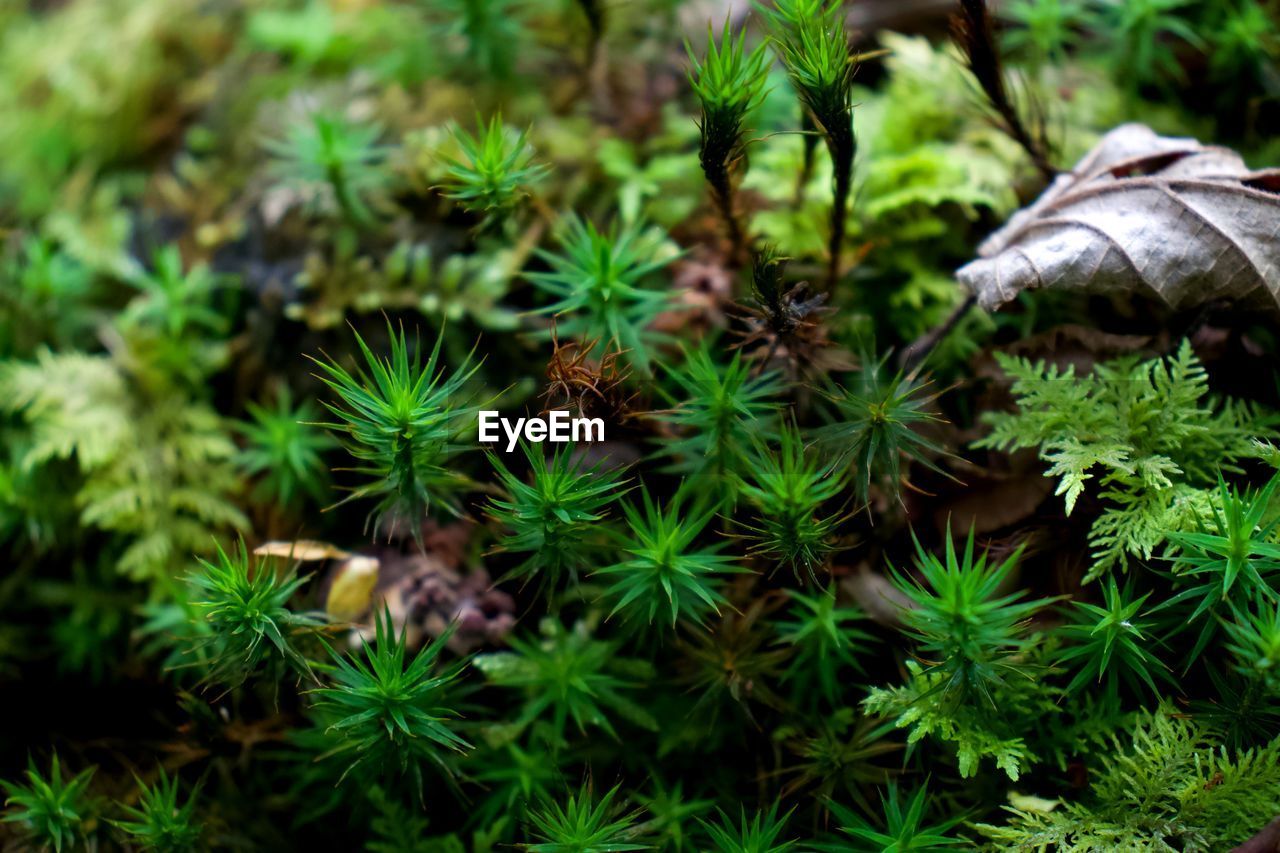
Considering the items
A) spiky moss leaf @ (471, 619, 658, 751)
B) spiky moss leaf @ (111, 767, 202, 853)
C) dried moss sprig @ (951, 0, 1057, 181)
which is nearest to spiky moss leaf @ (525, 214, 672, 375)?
spiky moss leaf @ (471, 619, 658, 751)

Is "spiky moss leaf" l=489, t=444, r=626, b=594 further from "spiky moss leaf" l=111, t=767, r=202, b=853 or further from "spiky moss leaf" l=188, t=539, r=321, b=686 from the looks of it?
"spiky moss leaf" l=111, t=767, r=202, b=853

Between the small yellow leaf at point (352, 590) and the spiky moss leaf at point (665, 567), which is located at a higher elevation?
the spiky moss leaf at point (665, 567)

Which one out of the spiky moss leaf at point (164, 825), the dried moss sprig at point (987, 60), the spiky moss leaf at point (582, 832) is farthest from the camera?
the dried moss sprig at point (987, 60)

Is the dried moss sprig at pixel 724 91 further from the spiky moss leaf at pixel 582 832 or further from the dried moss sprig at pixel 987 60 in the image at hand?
the spiky moss leaf at pixel 582 832

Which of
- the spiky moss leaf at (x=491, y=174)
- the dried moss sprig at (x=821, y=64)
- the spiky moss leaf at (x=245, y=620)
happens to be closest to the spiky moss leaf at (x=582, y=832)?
the spiky moss leaf at (x=245, y=620)

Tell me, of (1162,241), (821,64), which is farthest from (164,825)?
(1162,241)

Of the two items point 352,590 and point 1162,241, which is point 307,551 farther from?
point 1162,241

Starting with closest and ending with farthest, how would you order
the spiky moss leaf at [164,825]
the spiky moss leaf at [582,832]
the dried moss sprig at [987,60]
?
the spiky moss leaf at [582,832] → the spiky moss leaf at [164,825] → the dried moss sprig at [987,60]
